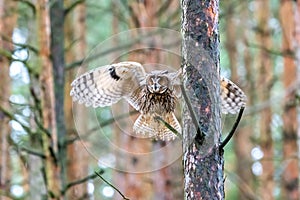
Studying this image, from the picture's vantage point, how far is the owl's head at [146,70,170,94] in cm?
168

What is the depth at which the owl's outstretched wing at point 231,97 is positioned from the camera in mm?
1898

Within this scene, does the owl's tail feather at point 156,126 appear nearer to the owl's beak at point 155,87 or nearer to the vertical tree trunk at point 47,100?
the owl's beak at point 155,87

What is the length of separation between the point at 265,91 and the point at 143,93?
245 inches

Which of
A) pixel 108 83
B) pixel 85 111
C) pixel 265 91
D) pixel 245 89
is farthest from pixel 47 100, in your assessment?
pixel 245 89

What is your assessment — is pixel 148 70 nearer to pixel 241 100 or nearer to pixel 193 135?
pixel 193 135

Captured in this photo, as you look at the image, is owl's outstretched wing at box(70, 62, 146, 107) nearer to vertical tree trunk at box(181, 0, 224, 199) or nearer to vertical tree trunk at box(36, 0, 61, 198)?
vertical tree trunk at box(181, 0, 224, 199)

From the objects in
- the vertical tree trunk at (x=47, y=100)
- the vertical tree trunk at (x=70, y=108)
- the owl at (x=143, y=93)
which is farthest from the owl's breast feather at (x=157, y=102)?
the vertical tree trunk at (x=70, y=108)

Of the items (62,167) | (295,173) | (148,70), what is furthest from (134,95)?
(295,173)

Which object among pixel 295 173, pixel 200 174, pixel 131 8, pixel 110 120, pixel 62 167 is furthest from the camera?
pixel 295 173

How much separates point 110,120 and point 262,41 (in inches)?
218

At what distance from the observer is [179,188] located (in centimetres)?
809

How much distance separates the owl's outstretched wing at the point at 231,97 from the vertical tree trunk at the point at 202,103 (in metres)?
0.15

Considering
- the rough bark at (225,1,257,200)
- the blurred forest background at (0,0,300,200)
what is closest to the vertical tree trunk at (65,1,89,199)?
the blurred forest background at (0,0,300,200)

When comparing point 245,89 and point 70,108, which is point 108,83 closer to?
point 70,108
